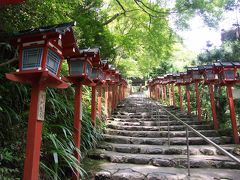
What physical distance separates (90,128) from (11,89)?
9.35ft

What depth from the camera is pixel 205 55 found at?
43.9 ft

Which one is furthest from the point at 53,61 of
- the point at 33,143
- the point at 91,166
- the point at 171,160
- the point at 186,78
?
the point at 186,78

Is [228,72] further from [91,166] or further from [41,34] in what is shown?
[41,34]

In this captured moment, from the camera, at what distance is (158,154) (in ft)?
21.4

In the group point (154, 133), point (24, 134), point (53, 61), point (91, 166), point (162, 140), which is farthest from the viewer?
point (154, 133)

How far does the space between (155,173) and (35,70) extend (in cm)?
339

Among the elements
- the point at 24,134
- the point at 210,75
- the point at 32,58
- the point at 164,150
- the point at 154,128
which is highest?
the point at 210,75

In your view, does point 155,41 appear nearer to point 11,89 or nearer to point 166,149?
point 166,149

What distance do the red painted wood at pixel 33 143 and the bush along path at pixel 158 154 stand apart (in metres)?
2.18

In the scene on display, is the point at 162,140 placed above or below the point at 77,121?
below

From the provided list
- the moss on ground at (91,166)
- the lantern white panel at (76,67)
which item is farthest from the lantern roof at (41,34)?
the moss on ground at (91,166)

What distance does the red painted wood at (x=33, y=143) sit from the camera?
9.37 ft

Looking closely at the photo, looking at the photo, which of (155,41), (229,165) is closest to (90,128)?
(229,165)

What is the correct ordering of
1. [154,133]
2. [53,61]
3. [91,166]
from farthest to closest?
[154,133] → [91,166] → [53,61]
